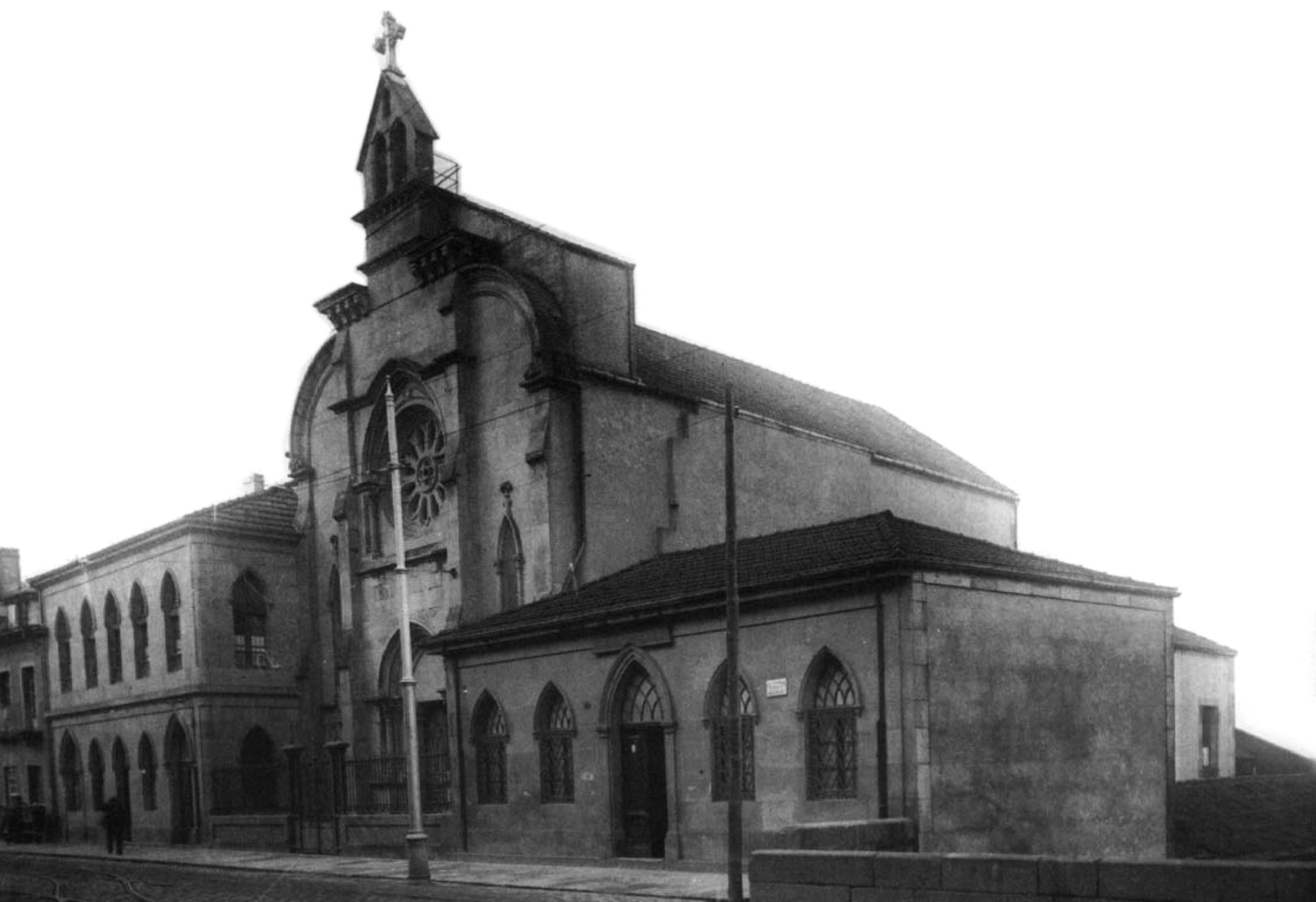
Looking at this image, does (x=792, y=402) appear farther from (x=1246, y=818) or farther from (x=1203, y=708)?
(x=1246, y=818)

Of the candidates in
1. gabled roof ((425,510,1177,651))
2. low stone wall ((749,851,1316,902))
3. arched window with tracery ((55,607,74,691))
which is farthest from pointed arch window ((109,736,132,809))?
low stone wall ((749,851,1316,902))

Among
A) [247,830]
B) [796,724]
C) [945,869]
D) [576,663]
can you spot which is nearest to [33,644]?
[247,830]

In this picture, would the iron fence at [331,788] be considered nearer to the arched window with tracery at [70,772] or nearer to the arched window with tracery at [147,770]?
the arched window with tracery at [147,770]

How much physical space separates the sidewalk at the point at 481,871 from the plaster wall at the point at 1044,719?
11.4ft

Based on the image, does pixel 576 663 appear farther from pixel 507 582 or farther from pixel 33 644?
pixel 33 644

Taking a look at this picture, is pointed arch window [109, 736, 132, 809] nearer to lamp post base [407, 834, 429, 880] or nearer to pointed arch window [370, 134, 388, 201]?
pointed arch window [370, 134, 388, 201]

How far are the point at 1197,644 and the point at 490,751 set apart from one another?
70.8 feet

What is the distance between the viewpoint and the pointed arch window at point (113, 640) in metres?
37.5

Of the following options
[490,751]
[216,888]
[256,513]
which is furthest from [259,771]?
[216,888]

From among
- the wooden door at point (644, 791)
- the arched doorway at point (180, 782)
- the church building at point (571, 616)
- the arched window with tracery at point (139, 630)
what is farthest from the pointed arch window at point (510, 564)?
the arched window with tracery at point (139, 630)

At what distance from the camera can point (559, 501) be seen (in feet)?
90.5

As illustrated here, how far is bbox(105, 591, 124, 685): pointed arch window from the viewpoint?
37.5m

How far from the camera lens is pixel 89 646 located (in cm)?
3903

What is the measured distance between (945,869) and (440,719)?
19395 millimetres
